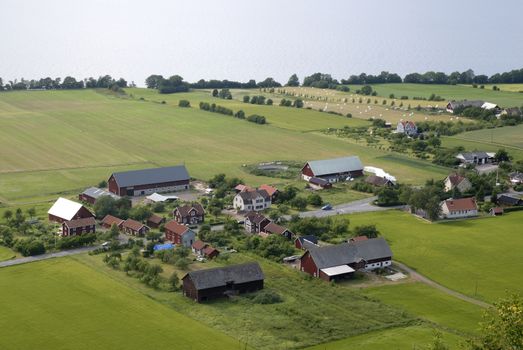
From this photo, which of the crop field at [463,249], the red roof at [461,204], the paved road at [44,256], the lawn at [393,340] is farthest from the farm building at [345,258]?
the paved road at [44,256]

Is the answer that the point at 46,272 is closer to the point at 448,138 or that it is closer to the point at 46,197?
the point at 46,197

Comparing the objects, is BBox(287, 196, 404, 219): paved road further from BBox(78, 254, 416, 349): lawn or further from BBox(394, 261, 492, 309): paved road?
BBox(78, 254, 416, 349): lawn

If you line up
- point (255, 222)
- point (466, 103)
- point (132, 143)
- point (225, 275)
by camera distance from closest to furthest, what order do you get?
point (225, 275)
point (255, 222)
point (132, 143)
point (466, 103)

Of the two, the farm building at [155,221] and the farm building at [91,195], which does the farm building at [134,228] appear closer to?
the farm building at [155,221]

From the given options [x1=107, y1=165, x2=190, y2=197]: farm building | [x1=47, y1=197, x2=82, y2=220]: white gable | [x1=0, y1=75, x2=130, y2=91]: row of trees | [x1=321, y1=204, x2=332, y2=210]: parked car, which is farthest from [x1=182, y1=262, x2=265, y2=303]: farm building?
[x1=0, y1=75, x2=130, y2=91]: row of trees

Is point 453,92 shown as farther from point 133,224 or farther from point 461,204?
point 133,224

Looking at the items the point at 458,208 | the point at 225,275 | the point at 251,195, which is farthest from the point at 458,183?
the point at 225,275

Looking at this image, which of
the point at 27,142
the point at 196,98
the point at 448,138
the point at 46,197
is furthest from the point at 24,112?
the point at 448,138
